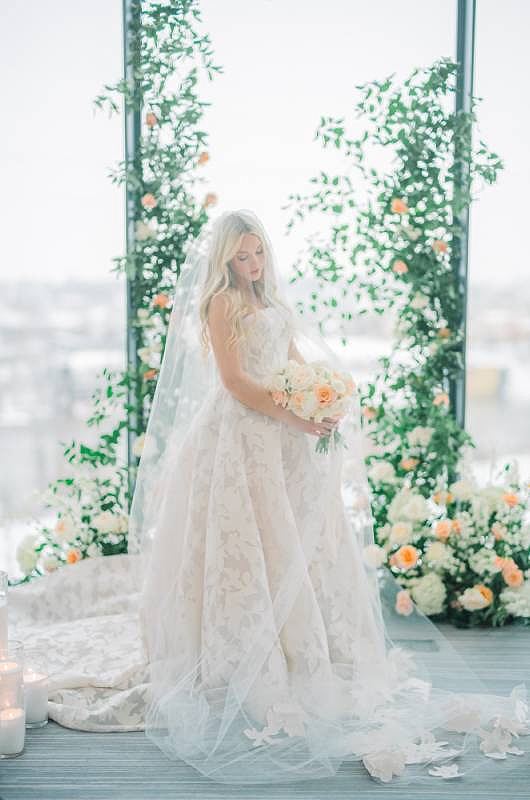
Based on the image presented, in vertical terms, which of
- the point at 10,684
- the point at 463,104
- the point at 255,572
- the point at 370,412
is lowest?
the point at 10,684

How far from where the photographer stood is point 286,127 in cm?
495

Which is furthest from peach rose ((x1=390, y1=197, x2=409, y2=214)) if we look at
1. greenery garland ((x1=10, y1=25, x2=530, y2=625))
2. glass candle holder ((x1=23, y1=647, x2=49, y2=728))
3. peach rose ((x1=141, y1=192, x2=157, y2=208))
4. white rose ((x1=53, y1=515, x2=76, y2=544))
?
glass candle holder ((x1=23, y1=647, x2=49, y2=728))

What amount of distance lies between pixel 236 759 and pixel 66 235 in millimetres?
3044

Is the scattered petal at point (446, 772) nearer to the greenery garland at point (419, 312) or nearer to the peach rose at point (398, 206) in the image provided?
the greenery garland at point (419, 312)

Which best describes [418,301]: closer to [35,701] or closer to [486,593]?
[486,593]

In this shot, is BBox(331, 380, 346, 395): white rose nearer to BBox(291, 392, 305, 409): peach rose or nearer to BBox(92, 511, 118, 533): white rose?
BBox(291, 392, 305, 409): peach rose

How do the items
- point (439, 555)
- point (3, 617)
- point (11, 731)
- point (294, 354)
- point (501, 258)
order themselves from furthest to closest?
point (501, 258)
point (439, 555)
point (294, 354)
point (3, 617)
point (11, 731)

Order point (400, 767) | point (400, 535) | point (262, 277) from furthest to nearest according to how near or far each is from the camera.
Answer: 1. point (400, 535)
2. point (262, 277)
3. point (400, 767)

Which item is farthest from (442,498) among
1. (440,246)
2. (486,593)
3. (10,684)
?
(10,684)

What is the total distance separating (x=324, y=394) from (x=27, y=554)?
2236 mm

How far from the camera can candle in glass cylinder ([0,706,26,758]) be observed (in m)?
3.12

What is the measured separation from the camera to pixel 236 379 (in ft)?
11.6

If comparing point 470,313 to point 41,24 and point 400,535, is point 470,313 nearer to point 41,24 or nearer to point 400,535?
point 400,535

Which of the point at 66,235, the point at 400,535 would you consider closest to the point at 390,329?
the point at 400,535
